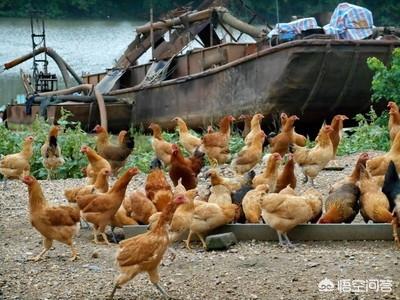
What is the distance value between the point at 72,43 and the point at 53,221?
3015cm

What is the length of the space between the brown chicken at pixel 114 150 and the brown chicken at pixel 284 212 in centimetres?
416

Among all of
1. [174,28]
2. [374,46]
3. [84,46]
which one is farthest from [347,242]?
[84,46]

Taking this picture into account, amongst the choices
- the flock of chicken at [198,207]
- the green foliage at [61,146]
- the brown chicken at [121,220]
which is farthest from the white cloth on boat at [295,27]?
the brown chicken at [121,220]

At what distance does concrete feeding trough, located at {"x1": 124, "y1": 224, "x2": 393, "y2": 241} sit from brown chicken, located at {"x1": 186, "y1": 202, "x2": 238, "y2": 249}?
3.4 inches

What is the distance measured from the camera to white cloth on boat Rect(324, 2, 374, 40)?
50.8 feet

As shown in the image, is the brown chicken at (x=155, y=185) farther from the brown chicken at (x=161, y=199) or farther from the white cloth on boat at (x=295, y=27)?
the white cloth on boat at (x=295, y=27)

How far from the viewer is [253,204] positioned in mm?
6996

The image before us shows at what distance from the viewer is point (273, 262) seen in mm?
6141

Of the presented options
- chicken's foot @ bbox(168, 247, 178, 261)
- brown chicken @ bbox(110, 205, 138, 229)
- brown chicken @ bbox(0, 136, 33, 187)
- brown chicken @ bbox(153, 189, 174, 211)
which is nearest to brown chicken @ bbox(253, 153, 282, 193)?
brown chicken @ bbox(153, 189, 174, 211)

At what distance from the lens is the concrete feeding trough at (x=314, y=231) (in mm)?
6637

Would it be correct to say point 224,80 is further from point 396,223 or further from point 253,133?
point 396,223

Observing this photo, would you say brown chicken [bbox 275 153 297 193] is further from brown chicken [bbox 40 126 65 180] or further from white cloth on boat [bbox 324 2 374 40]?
white cloth on boat [bbox 324 2 374 40]

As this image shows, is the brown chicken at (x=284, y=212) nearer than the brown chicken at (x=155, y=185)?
Yes

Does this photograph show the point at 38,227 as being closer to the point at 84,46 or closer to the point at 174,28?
the point at 174,28
